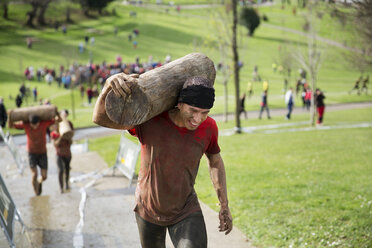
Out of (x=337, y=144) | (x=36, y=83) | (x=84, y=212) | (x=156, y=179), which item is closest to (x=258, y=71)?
(x=36, y=83)

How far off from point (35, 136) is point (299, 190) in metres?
5.35

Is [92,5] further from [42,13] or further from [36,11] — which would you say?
[36,11]

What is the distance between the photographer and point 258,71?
4784 centimetres

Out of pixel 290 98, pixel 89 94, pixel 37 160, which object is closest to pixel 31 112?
pixel 37 160

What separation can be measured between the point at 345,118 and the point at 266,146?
10506 mm

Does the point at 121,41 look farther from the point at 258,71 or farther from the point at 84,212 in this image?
the point at 84,212

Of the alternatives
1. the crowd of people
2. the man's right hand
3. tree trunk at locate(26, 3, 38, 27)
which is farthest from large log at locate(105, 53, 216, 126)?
tree trunk at locate(26, 3, 38, 27)

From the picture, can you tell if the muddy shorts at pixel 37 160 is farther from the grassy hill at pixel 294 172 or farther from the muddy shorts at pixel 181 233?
the muddy shorts at pixel 181 233

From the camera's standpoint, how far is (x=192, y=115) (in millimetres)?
3180

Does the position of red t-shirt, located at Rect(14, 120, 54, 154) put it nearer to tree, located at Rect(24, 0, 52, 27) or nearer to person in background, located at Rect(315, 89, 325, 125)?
person in background, located at Rect(315, 89, 325, 125)

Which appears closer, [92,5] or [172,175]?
[172,175]

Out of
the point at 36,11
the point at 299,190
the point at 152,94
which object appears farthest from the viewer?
the point at 36,11

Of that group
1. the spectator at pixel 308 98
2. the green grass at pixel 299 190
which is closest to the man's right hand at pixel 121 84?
the green grass at pixel 299 190

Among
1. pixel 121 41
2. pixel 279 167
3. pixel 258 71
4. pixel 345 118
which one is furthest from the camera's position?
pixel 121 41
